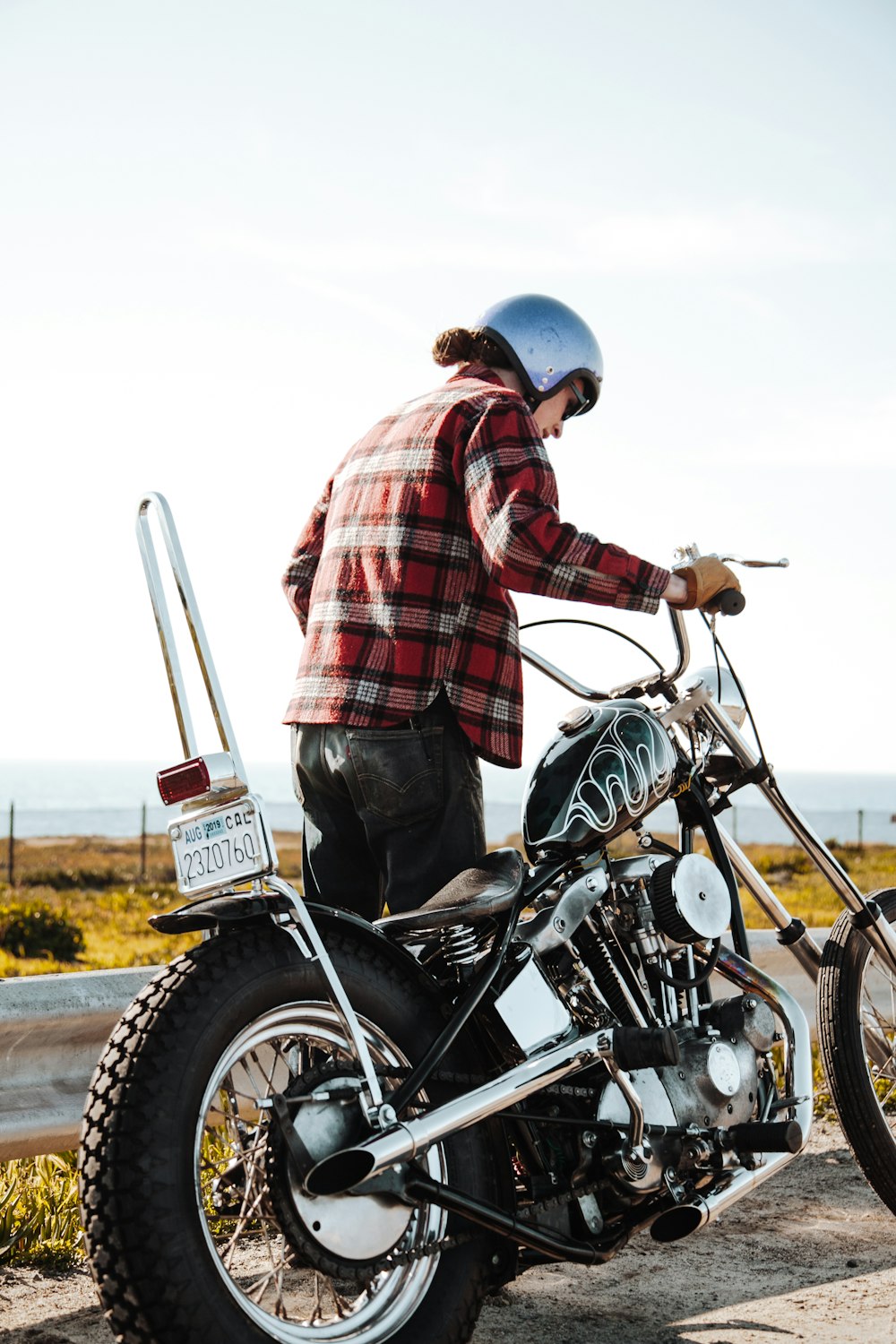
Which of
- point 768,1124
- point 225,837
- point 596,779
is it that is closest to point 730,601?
point 596,779

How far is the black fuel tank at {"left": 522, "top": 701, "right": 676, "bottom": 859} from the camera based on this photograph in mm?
3059

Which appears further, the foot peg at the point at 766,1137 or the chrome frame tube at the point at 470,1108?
the foot peg at the point at 766,1137

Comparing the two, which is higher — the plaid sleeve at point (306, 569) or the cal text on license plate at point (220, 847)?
the plaid sleeve at point (306, 569)

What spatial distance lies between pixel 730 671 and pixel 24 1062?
2.07 m

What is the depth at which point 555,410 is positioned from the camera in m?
3.58

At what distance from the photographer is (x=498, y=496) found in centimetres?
304

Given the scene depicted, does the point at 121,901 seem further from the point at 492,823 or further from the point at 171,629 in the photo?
the point at 492,823

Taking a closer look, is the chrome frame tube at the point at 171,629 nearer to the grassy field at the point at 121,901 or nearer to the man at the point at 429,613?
the man at the point at 429,613

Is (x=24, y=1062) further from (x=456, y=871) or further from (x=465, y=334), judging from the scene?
(x=465, y=334)

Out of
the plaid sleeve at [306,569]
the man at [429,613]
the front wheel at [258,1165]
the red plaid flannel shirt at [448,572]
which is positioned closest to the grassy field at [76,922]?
the front wheel at [258,1165]

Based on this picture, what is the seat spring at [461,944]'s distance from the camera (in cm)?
292

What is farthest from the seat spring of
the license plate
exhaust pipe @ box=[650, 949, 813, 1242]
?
exhaust pipe @ box=[650, 949, 813, 1242]

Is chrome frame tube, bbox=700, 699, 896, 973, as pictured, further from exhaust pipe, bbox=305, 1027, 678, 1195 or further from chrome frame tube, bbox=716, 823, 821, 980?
exhaust pipe, bbox=305, 1027, 678, 1195

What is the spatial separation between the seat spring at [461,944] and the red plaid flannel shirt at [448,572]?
0.45 m
